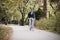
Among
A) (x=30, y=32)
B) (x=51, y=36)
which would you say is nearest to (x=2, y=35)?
(x=30, y=32)

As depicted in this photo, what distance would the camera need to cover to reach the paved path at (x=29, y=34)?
2.29 m

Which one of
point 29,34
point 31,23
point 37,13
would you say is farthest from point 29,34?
point 37,13

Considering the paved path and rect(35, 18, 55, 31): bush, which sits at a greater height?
rect(35, 18, 55, 31): bush

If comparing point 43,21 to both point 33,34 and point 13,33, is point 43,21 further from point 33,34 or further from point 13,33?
point 13,33

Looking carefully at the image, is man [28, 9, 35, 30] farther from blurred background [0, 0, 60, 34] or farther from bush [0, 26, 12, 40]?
bush [0, 26, 12, 40]

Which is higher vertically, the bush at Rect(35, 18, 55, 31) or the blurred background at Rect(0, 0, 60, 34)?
the blurred background at Rect(0, 0, 60, 34)

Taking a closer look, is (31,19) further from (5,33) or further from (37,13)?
(5,33)

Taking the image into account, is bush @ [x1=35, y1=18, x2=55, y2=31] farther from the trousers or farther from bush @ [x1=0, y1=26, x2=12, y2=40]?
bush @ [x1=0, y1=26, x2=12, y2=40]

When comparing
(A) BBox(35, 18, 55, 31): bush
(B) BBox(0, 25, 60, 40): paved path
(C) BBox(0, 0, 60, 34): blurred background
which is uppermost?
(C) BBox(0, 0, 60, 34): blurred background

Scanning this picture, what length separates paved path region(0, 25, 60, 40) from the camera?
229 centimetres

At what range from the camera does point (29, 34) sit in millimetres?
2334

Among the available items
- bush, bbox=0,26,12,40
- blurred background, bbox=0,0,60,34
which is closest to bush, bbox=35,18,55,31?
blurred background, bbox=0,0,60,34

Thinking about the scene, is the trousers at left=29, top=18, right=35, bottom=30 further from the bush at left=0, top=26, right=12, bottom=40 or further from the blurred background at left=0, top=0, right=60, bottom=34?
the bush at left=0, top=26, right=12, bottom=40

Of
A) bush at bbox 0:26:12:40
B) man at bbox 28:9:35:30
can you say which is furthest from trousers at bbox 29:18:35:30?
bush at bbox 0:26:12:40
